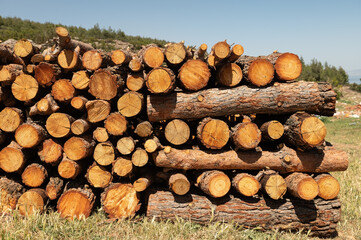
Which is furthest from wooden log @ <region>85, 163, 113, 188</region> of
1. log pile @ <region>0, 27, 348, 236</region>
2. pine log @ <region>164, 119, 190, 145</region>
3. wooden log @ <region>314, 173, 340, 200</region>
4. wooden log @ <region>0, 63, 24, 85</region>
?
wooden log @ <region>314, 173, 340, 200</region>

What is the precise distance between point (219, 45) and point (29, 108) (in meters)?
3.28

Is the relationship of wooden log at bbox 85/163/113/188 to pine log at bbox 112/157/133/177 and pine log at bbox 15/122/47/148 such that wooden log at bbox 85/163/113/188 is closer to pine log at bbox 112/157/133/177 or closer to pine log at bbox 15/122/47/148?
pine log at bbox 112/157/133/177

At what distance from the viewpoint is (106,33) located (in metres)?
31.7

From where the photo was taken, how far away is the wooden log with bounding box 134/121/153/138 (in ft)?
12.2

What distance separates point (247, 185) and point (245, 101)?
1262mm

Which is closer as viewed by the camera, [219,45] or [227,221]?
[219,45]

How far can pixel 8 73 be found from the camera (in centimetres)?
379

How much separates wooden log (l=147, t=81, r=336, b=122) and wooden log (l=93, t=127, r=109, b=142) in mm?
775

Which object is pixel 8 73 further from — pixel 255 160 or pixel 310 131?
pixel 310 131

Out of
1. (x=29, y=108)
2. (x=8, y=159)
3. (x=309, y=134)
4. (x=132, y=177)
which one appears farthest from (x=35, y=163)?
(x=309, y=134)

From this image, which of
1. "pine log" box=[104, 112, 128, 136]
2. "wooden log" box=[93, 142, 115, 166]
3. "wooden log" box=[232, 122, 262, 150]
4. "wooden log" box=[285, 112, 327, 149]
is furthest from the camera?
"wooden log" box=[93, 142, 115, 166]

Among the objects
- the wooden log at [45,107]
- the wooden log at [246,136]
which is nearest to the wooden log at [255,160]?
the wooden log at [246,136]

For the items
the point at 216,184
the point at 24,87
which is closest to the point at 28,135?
the point at 24,87

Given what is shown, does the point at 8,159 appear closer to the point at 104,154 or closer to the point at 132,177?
the point at 104,154
